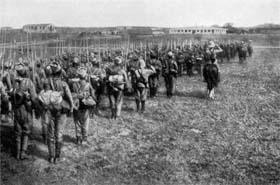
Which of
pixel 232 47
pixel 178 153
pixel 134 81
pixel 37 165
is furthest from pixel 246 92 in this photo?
pixel 232 47

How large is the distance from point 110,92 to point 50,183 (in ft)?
14.0

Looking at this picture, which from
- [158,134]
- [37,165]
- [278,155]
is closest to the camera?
[37,165]

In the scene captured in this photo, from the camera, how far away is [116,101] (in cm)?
1009

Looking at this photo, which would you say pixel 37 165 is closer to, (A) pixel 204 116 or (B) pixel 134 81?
(B) pixel 134 81

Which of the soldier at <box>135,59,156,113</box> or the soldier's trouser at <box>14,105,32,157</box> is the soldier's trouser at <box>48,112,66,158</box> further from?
the soldier at <box>135,59,156,113</box>

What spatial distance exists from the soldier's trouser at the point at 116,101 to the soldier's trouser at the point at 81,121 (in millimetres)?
2144

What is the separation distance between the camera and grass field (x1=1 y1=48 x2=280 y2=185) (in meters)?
6.31

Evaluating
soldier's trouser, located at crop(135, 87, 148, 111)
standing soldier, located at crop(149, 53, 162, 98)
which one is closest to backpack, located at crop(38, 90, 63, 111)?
soldier's trouser, located at crop(135, 87, 148, 111)

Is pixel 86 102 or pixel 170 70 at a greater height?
pixel 170 70

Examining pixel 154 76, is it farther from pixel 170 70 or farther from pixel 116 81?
pixel 116 81

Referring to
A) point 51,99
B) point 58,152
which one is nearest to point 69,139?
point 58,152

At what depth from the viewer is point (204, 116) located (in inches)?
422

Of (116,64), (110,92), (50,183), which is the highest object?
(116,64)

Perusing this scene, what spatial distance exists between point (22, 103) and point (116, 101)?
3.69 meters
